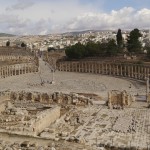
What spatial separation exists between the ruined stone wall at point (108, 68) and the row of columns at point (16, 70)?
790cm

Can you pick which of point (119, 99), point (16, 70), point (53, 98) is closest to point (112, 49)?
point (16, 70)

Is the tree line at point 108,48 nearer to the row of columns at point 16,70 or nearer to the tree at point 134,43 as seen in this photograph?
the tree at point 134,43

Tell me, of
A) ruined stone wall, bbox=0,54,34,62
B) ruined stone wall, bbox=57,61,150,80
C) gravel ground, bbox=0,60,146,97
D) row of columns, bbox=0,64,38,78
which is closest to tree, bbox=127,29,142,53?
ruined stone wall, bbox=57,61,150,80

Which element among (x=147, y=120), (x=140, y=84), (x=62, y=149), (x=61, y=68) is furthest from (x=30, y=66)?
(x=62, y=149)

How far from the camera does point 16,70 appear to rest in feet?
260

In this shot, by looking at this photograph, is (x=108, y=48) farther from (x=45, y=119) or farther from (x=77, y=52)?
(x=45, y=119)

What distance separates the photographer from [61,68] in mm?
85375

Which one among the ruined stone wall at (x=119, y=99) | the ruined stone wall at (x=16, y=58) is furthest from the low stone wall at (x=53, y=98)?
the ruined stone wall at (x=16, y=58)

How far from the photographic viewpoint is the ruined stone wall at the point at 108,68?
65.3 meters

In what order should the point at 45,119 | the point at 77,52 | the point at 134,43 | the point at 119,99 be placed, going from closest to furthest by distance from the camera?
1. the point at 45,119
2. the point at 119,99
3. the point at 134,43
4. the point at 77,52

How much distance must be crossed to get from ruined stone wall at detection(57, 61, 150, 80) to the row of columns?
790cm

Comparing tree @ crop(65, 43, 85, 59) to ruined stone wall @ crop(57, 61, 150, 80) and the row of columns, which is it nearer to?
ruined stone wall @ crop(57, 61, 150, 80)

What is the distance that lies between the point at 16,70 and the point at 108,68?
21.6 m

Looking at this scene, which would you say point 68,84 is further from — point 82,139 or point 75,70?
point 82,139
